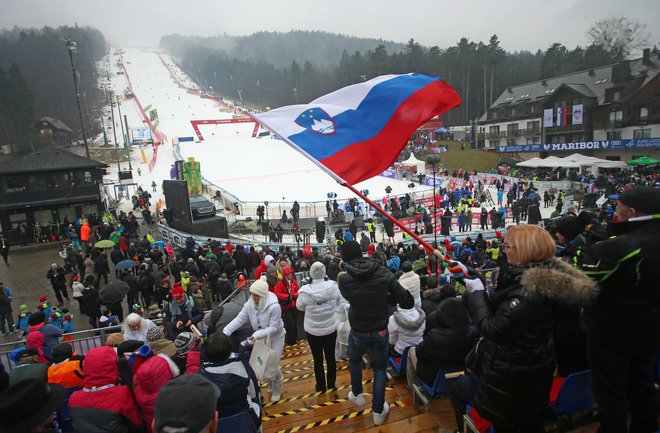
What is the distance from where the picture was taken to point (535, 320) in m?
2.12

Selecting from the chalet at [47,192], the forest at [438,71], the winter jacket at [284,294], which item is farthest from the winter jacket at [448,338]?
the forest at [438,71]

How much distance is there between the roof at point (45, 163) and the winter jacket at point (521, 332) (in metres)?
25.8

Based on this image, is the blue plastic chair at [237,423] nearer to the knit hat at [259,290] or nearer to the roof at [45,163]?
the knit hat at [259,290]

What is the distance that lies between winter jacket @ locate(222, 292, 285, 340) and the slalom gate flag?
162 cm

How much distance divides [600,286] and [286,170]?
4274 centimetres

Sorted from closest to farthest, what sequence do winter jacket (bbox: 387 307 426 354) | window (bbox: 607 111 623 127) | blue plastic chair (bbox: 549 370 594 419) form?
blue plastic chair (bbox: 549 370 594 419)
winter jacket (bbox: 387 307 426 354)
window (bbox: 607 111 623 127)

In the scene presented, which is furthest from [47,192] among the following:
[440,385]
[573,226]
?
[573,226]

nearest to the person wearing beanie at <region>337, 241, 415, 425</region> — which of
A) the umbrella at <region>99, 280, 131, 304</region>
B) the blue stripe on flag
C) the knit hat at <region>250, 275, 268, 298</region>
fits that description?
the knit hat at <region>250, 275, 268, 298</region>

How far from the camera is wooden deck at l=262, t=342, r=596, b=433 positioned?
3508 mm

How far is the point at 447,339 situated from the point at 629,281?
155 cm

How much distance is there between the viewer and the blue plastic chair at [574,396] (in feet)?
9.62

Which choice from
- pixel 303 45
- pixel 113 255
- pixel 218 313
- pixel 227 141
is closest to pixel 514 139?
pixel 227 141

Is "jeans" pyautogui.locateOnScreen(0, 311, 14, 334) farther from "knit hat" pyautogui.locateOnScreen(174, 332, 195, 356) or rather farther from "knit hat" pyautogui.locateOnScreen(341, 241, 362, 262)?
"knit hat" pyautogui.locateOnScreen(341, 241, 362, 262)

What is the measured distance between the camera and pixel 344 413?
153 inches
